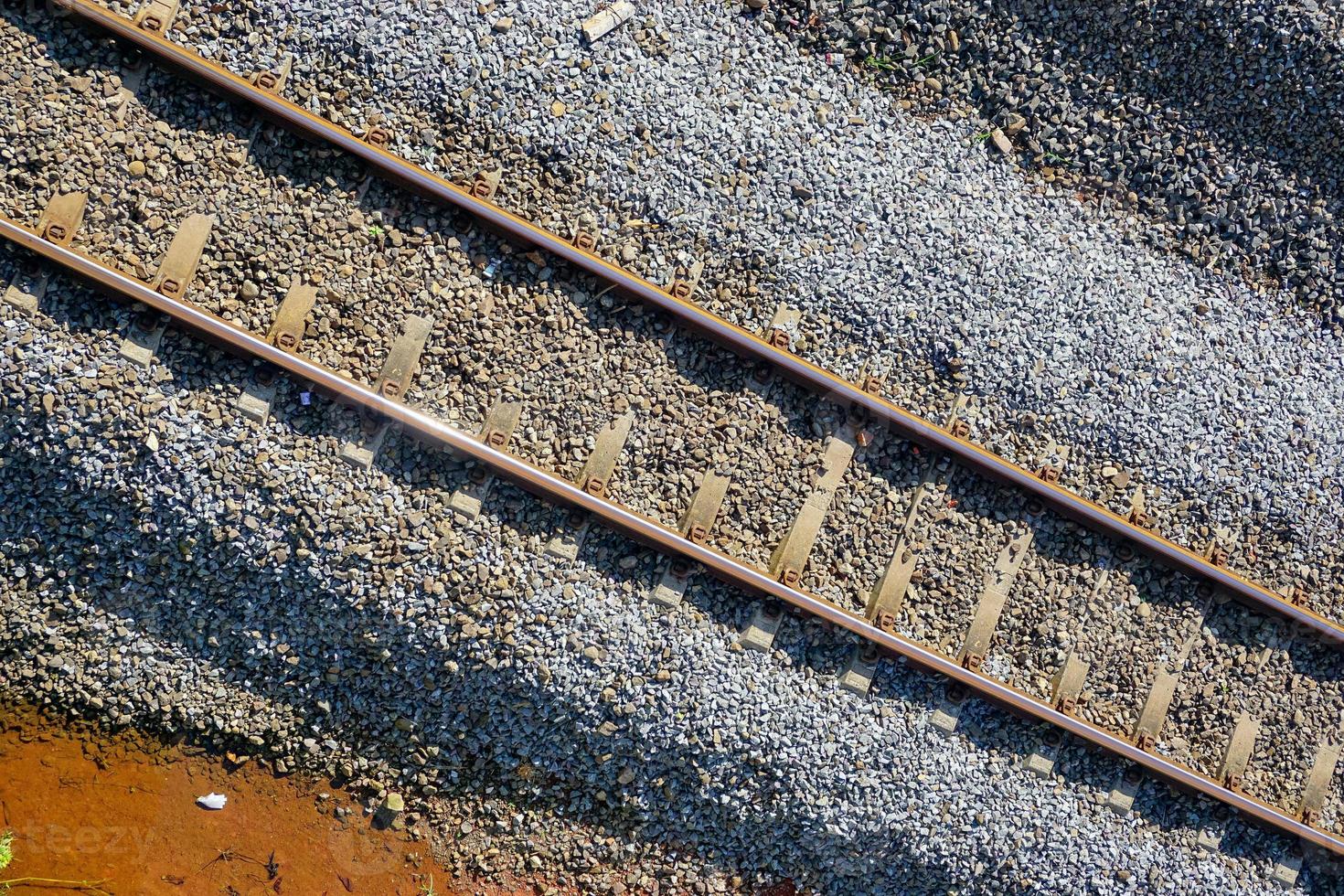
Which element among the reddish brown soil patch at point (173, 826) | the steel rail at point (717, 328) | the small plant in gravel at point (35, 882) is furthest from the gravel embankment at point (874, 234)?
the small plant in gravel at point (35, 882)

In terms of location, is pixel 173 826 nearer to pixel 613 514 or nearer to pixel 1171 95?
pixel 613 514

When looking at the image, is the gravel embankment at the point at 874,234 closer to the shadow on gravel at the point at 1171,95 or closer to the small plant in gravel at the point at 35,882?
the shadow on gravel at the point at 1171,95

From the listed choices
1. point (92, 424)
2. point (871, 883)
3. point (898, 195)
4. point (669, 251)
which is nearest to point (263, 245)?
point (92, 424)

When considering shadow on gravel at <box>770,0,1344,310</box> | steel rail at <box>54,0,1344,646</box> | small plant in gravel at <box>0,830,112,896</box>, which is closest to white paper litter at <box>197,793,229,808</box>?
small plant in gravel at <box>0,830,112,896</box>

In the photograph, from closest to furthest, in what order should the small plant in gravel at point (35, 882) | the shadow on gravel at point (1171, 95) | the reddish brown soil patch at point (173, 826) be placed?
1. the small plant in gravel at point (35, 882)
2. the reddish brown soil patch at point (173, 826)
3. the shadow on gravel at point (1171, 95)

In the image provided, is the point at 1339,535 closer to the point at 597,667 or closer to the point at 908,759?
the point at 908,759
